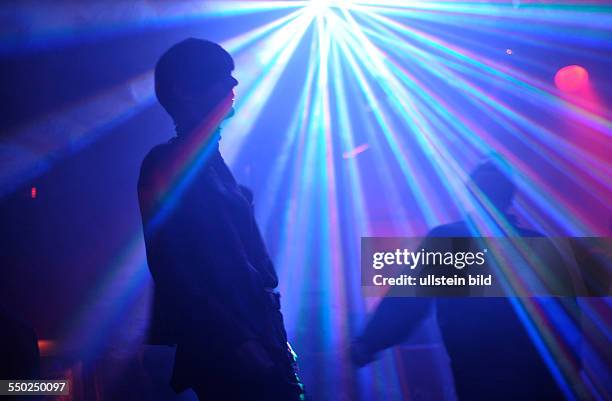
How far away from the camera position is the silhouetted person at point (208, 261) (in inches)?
70.9

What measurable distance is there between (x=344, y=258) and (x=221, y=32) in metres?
1.06

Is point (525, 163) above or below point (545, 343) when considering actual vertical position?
above

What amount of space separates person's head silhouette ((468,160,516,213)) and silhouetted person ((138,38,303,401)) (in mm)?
865

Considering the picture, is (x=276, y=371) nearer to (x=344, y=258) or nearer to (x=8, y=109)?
(x=344, y=258)

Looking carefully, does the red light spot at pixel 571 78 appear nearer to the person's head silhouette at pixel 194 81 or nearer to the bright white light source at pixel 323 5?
the bright white light source at pixel 323 5

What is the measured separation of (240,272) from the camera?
183cm

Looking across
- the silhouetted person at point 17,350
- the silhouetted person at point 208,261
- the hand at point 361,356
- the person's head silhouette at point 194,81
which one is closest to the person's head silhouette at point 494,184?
the hand at point 361,356

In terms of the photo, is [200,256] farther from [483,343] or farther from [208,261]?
[483,343]

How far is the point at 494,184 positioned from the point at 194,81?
1.20m

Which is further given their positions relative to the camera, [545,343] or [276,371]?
[545,343]

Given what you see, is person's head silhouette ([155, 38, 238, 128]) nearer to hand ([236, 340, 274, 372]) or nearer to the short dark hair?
the short dark hair

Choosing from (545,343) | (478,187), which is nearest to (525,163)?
(478,187)

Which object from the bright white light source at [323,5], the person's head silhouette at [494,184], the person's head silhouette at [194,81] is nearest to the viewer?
the person's head silhouette at [194,81]

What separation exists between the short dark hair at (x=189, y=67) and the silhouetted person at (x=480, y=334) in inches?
40.5
